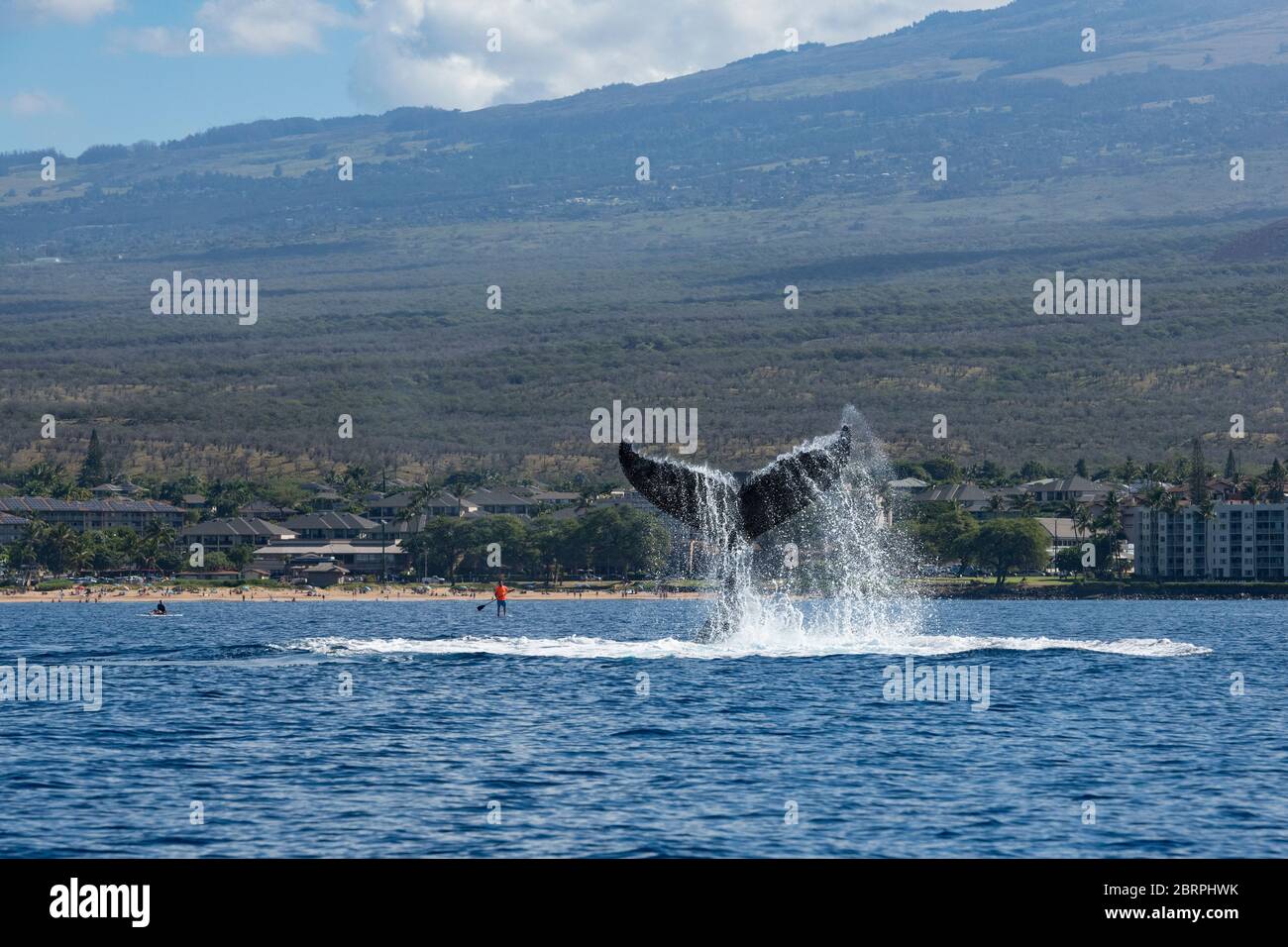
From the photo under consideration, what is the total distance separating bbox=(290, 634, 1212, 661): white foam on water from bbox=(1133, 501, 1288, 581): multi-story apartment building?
4256 inches

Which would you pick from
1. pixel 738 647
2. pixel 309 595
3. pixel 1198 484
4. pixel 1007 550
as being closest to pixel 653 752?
pixel 738 647

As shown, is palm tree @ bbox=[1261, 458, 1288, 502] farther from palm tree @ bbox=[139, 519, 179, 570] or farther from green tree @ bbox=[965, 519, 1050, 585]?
palm tree @ bbox=[139, 519, 179, 570]

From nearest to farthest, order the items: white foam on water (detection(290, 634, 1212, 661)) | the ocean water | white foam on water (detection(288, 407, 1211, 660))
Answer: the ocean water
white foam on water (detection(288, 407, 1211, 660))
white foam on water (detection(290, 634, 1212, 661))

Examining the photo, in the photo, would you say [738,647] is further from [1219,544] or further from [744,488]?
[1219,544]

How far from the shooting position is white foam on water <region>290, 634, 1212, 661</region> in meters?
59.4

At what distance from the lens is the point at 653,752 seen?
3709 centimetres

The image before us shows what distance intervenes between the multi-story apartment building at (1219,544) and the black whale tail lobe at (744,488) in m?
127

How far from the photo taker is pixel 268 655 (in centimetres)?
6256

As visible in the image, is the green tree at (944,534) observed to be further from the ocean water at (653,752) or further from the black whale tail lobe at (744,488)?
the black whale tail lobe at (744,488)

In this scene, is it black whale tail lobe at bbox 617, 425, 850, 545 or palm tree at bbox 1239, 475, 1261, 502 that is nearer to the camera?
black whale tail lobe at bbox 617, 425, 850, 545

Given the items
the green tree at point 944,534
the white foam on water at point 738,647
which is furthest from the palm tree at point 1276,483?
the white foam on water at point 738,647

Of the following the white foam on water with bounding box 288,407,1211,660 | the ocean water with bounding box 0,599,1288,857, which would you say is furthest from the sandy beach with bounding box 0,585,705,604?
the ocean water with bounding box 0,599,1288,857

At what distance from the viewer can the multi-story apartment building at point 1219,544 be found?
171m
